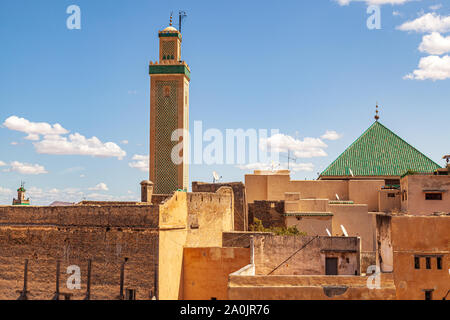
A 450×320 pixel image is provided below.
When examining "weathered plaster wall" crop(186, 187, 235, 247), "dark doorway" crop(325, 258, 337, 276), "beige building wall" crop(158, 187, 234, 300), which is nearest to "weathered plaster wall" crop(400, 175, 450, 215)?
"dark doorway" crop(325, 258, 337, 276)

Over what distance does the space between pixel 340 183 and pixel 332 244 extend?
8.43 meters

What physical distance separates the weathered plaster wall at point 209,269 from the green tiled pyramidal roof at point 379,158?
10408 millimetres

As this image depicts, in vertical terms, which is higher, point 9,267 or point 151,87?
point 151,87

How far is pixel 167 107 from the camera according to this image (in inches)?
1131

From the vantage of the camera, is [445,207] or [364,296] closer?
[364,296]

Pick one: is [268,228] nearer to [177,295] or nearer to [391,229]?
[177,295]

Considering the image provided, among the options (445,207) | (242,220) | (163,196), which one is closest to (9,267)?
(163,196)

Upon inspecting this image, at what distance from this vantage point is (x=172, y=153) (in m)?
28.3

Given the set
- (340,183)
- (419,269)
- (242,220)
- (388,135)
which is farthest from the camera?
(388,135)

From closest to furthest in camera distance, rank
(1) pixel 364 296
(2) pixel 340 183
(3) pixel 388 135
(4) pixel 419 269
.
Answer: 1. (1) pixel 364 296
2. (4) pixel 419 269
3. (2) pixel 340 183
4. (3) pixel 388 135

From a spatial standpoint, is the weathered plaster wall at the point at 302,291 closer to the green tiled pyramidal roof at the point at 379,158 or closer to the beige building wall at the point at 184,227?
the beige building wall at the point at 184,227

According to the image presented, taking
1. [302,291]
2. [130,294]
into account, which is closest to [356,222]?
[130,294]

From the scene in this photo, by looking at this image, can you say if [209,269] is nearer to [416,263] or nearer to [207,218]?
[207,218]

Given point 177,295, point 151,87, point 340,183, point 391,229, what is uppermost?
point 151,87
